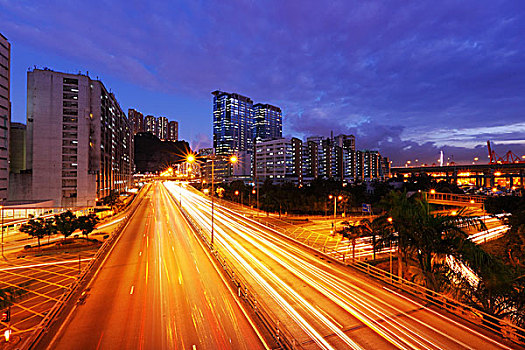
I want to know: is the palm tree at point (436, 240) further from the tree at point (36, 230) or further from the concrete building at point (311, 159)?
the concrete building at point (311, 159)

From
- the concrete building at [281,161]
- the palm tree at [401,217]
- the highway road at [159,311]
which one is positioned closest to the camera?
the highway road at [159,311]

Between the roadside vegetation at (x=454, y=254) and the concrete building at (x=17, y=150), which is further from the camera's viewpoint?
the concrete building at (x=17, y=150)

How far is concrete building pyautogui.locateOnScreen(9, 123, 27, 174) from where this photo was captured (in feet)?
270

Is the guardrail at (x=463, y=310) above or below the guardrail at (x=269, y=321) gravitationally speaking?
above

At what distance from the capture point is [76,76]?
269 feet

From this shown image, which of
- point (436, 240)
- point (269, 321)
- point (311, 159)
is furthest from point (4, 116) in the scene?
point (311, 159)

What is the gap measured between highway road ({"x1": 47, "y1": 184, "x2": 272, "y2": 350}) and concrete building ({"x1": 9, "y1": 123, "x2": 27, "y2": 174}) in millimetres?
85896

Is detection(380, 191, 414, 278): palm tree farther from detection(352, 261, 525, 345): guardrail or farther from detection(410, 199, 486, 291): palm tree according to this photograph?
detection(352, 261, 525, 345): guardrail

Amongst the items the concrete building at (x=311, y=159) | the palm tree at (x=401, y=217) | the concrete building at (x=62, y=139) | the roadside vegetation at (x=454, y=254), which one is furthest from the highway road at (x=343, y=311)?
the concrete building at (x=311, y=159)

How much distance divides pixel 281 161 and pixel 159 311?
451ft

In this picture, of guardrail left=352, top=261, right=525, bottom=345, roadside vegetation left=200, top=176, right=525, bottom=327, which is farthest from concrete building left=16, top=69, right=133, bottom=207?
guardrail left=352, top=261, right=525, bottom=345

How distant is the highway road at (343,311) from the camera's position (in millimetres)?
11844

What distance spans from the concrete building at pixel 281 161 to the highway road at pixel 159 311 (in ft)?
409

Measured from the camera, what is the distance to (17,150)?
273 feet
